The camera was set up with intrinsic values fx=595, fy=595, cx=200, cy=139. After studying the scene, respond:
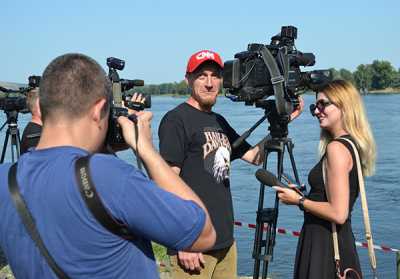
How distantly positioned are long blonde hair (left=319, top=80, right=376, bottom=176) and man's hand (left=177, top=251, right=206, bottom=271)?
3.04 feet

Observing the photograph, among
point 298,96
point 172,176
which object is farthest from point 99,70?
point 298,96

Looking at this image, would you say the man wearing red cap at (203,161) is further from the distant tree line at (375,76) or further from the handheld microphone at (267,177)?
the distant tree line at (375,76)

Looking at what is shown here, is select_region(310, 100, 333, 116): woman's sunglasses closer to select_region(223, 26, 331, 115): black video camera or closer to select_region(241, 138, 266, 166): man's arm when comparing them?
select_region(223, 26, 331, 115): black video camera

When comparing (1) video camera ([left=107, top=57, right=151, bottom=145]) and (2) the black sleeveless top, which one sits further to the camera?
(2) the black sleeveless top

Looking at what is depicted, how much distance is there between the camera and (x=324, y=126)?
9.85 feet

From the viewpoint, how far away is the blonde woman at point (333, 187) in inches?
110

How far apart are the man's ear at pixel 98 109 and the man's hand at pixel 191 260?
1516 millimetres

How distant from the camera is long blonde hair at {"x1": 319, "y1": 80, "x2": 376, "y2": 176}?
2887 millimetres

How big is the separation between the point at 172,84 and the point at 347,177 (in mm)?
93859

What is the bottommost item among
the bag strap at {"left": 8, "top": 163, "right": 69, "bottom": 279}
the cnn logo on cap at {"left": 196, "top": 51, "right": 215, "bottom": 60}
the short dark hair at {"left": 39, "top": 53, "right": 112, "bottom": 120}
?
the bag strap at {"left": 8, "top": 163, "right": 69, "bottom": 279}

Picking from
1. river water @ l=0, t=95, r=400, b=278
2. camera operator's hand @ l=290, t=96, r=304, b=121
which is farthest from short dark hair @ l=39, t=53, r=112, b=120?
river water @ l=0, t=95, r=400, b=278

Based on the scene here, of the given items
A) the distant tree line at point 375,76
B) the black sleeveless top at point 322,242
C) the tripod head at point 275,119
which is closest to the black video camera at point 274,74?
the tripod head at point 275,119

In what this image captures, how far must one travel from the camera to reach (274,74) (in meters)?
3.04

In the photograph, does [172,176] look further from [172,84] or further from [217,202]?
[172,84]
